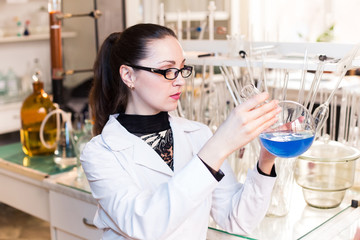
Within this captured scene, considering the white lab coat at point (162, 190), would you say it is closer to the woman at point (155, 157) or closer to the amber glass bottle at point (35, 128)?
the woman at point (155, 157)

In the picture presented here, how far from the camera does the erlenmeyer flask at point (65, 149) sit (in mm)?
2301

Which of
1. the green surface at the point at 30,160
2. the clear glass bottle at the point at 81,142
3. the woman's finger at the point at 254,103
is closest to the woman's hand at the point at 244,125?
the woman's finger at the point at 254,103

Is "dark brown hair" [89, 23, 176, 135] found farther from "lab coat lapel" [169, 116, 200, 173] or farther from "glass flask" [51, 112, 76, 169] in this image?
"glass flask" [51, 112, 76, 169]

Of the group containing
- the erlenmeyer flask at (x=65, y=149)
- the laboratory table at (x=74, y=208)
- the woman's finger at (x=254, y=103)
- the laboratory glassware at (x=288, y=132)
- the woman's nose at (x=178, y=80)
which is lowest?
the laboratory table at (x=74, y=208)

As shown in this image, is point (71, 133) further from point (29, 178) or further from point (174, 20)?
point (174, 20)

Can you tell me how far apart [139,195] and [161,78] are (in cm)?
32

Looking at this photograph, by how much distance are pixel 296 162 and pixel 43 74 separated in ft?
11.0

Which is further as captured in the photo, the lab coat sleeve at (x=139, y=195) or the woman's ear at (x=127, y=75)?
the woman's ear at (x=127, y=75)

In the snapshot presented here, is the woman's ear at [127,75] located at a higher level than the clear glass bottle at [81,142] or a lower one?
higher

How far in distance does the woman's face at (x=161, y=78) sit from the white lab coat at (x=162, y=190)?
14cm

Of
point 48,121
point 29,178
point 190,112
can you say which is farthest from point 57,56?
point 190,112

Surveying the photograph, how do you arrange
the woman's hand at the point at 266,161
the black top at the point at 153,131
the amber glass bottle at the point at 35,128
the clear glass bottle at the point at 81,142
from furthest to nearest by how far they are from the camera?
1. the amber glass bottle at the point at 35,128
2. the clear glass bottle at the point at 81,142
3. the black top at the point at 153,131
4. the woman's hand at the point at 266,161

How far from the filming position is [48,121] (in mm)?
2426

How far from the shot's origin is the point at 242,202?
4.73 ft
